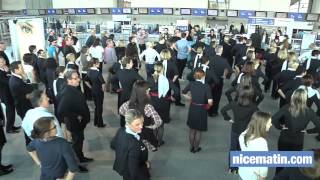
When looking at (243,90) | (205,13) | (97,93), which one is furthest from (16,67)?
(205,13)

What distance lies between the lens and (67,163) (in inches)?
103

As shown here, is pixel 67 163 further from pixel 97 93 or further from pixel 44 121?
pixel 97 93

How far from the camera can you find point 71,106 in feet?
12.8

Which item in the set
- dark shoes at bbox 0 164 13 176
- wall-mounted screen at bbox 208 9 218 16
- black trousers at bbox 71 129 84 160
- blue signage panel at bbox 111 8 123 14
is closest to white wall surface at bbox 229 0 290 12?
wall-mounted screen at bbox 208 9 218 16

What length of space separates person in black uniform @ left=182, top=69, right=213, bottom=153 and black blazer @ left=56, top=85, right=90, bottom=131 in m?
1.55

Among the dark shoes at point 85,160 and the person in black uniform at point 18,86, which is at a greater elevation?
the person in black uniform at point 18,86

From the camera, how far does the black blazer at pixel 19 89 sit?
4.82 m

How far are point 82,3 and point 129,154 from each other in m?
20.0

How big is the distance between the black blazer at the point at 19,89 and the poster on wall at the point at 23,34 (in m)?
4.95

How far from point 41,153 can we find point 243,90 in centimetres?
240

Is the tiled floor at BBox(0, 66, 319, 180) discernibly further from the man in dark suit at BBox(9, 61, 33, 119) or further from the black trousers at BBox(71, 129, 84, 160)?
the man in dark suit at BBox(9, 61, 33, 119)

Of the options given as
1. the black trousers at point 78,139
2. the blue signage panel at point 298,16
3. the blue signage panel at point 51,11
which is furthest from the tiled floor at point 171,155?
the blue signage panel at point 51,11

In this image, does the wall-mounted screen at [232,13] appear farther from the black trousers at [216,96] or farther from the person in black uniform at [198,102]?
the person in black uniform at [198,102]

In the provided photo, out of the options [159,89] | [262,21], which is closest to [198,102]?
[159,89]
